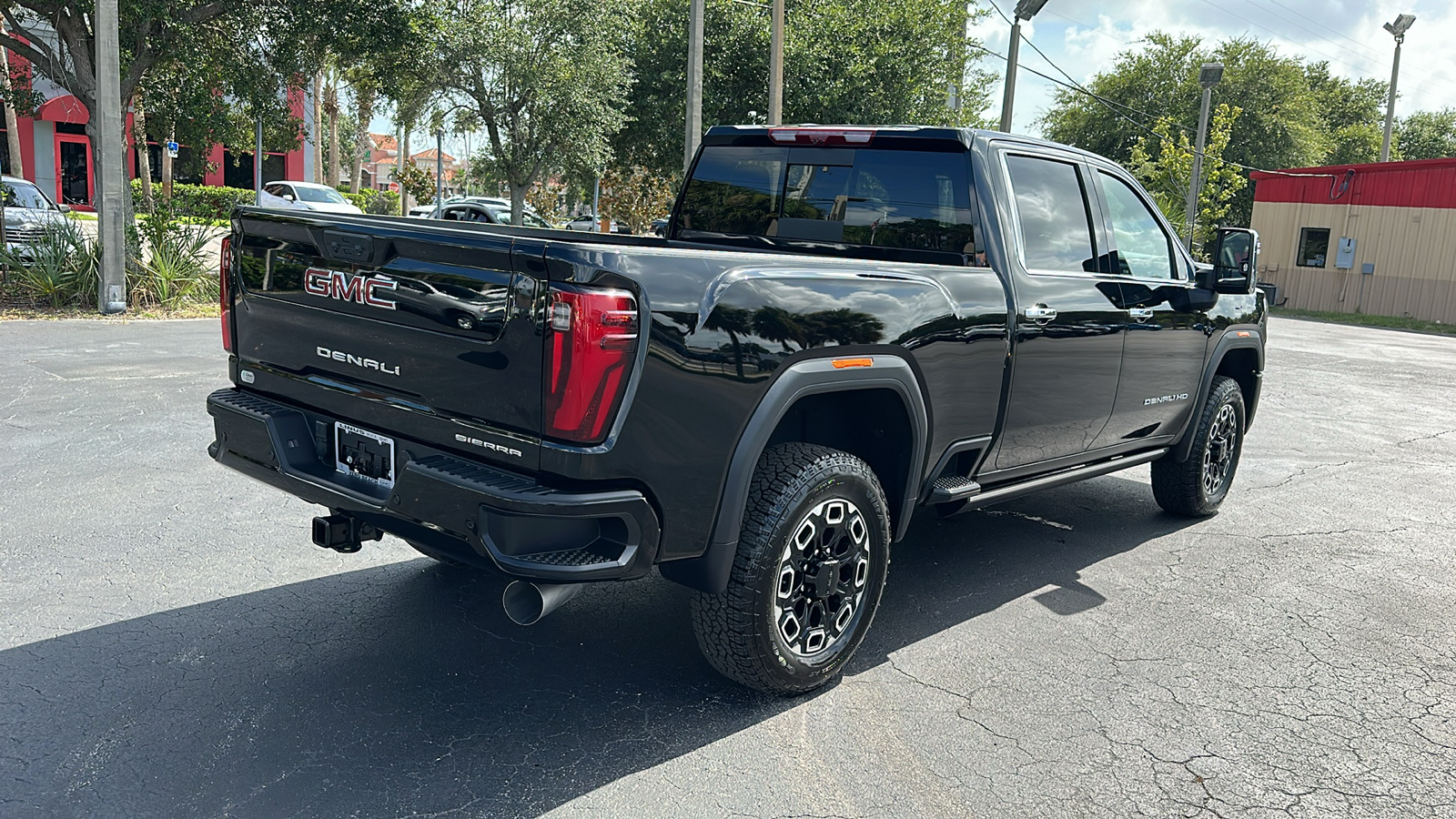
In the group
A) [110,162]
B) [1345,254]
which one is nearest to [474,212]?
[110,162]

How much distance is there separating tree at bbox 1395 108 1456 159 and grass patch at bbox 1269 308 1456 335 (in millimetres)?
37234

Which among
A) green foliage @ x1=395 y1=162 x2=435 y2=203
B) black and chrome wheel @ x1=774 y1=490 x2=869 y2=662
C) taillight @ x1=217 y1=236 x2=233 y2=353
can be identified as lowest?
black and chrome wheel @ x1=774 y1=490 x2=869 y2=662

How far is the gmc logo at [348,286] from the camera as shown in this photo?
11.1 ft

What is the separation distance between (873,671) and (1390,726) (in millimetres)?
1753

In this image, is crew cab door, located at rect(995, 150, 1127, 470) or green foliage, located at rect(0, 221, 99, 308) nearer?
crew cab door, located at rect(995, 150, 1127, 470)

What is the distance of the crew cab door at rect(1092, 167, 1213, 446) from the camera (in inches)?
207

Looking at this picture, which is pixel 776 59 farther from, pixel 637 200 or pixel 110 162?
pixel 637 200

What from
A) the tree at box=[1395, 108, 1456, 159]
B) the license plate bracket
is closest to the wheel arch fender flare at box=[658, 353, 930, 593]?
the license plate bracket

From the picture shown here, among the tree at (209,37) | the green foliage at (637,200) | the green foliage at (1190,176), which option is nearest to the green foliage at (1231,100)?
the green foliage at (1190,176)

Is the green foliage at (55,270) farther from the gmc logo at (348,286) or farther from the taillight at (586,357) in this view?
the taillight at (586,357)

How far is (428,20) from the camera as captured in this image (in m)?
14.2

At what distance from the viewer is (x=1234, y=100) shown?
44.8m

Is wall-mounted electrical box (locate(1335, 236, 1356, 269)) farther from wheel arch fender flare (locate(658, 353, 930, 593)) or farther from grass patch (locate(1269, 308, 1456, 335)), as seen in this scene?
wheel arch fender flare (locate(658, 353, 930, 593))

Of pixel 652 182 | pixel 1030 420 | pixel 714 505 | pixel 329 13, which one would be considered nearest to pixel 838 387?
pixel 714 505
